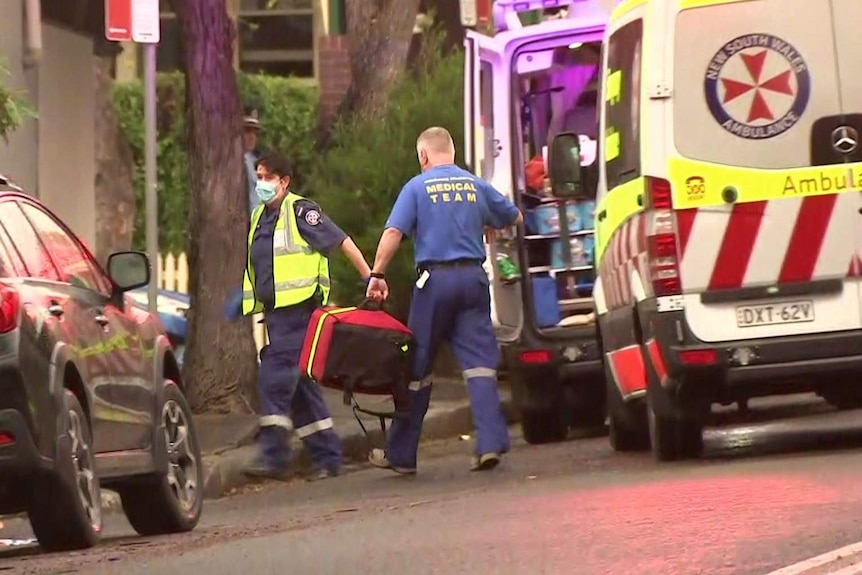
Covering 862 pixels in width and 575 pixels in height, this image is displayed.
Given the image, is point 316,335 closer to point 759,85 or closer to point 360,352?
point 360,352

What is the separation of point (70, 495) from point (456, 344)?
395 cm

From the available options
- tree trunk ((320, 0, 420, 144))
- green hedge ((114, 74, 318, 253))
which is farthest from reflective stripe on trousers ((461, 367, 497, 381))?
green hedge ((114, 74, 318, 253))

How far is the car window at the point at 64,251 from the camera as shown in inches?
388

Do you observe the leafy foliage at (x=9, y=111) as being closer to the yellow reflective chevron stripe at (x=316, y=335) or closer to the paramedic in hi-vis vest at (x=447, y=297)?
the yellow reflective chevron stripe at (x=316, y=335)

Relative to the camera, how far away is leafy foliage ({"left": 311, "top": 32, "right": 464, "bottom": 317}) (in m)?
18.0

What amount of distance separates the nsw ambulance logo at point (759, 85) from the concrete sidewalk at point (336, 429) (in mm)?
3398

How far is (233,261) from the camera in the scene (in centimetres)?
1516

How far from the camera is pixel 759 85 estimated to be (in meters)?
11.0

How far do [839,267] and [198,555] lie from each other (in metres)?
3.61

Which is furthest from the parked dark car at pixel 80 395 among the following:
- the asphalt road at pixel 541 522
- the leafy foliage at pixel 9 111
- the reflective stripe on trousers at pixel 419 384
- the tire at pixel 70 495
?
the reflective stripe on trousers at pixel 419 384

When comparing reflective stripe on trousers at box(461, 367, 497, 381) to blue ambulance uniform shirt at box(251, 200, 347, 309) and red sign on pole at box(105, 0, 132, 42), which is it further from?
red sign on pole at box(105, 0, 132, 42)

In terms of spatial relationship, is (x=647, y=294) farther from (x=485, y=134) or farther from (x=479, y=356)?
(x=485, y=134)

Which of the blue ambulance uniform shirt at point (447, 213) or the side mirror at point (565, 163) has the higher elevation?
the side mirror at point (565, 163)

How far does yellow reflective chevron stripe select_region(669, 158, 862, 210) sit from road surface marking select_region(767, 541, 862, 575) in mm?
3311
